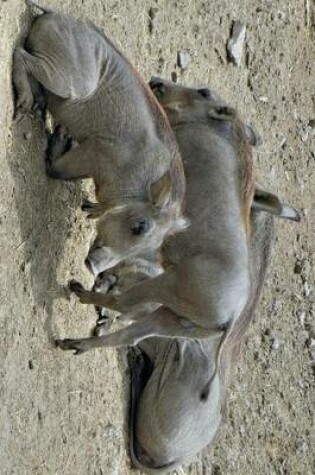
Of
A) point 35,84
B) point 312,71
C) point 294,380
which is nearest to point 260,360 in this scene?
point 294,380

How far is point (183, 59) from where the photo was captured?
3.11 metres

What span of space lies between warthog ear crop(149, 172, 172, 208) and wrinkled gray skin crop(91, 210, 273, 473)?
387 millimetres

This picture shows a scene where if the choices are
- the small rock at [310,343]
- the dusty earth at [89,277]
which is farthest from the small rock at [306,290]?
the small rock at [310,343]

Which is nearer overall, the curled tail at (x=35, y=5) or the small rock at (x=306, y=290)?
the curled tail at (x=35, y=5)

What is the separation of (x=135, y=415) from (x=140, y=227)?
87cm

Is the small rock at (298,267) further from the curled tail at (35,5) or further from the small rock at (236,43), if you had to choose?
the curled tail at (35,5)

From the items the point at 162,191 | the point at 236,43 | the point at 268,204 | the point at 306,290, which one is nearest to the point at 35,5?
the point at 162,191

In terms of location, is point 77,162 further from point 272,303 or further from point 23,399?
point 272,303

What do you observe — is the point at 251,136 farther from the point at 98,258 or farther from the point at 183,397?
the point at 183,397

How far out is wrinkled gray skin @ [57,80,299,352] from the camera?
2129 mm

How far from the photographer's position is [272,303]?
3.62 m

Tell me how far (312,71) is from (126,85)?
207cm

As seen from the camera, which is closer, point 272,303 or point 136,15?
point 136,15

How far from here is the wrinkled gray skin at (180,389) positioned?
98.2 inches
